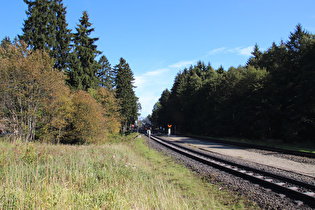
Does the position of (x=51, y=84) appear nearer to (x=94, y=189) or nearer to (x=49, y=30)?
(x=49, y=30)

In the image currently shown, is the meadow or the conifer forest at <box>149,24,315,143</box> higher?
the conifer forest at <box>149,24,315,143</box>

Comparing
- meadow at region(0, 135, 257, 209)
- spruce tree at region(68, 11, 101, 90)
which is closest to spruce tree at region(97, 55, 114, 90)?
spruce tree at region(68, 11, 101, 90)

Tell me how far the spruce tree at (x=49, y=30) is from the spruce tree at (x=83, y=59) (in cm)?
161

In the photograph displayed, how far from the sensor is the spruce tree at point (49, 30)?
2778 centimetres

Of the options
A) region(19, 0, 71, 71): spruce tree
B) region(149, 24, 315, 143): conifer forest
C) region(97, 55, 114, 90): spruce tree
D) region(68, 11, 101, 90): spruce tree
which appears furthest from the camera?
region(97, 55, 114, 90): spruce tree

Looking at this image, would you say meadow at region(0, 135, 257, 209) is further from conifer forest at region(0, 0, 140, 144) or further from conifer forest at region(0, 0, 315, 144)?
conifer forest at region(0, 0, 315, 144)

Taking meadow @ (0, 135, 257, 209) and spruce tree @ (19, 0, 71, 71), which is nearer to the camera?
meadow @ (0, 135, 257, 209)

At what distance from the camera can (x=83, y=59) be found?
33094 mm

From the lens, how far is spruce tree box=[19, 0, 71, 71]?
27.8m

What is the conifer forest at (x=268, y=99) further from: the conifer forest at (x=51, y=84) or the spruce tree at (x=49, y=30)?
the spruce tree at (x=49, y=30)

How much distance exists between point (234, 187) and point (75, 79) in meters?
29.2

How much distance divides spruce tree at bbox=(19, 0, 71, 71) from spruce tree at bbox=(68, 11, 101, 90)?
5.29ft

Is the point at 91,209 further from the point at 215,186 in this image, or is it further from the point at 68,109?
the point at 68,109

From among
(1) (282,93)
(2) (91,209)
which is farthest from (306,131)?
(2) (91,209)
